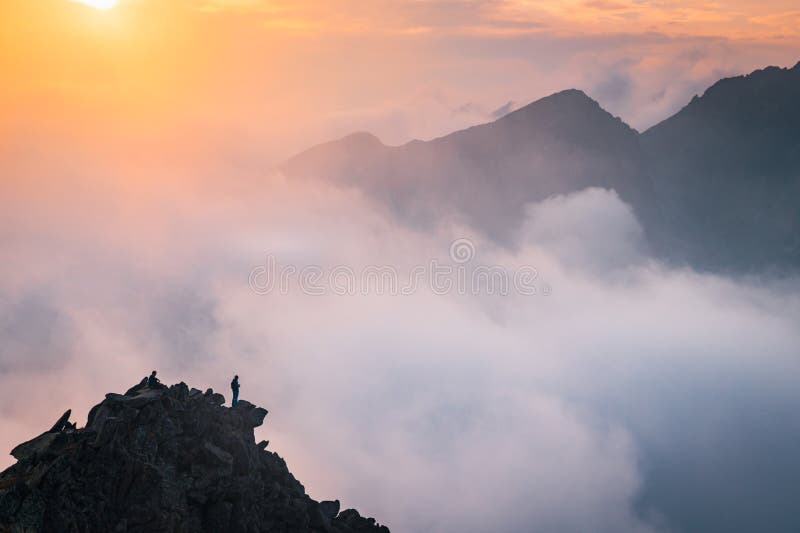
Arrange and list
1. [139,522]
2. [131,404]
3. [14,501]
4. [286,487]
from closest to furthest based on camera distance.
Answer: [14,501] → [139,522] → [131,404] → [286,487]

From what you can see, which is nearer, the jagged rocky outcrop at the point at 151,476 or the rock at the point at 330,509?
the jagged rocky outcrop at the point at 151,476

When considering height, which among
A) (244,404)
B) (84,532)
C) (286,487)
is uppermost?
(244,404)

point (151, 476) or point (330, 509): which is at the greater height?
point (330, 509)

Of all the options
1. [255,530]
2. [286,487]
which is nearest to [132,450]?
[255,530]

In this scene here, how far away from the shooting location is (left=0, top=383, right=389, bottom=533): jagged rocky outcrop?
6225 cm

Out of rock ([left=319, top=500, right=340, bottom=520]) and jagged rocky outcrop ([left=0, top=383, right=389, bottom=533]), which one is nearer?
jagged rocky outcrop ([left=0, top=383, right=389, bottom=533])

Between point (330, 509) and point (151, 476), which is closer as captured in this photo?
point (151, 476)

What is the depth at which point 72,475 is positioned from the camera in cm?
6384

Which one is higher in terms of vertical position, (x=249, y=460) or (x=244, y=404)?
(x=244, y=404)

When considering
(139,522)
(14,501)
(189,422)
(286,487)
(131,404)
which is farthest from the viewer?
(286,487)

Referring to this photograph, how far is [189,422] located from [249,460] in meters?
8.27

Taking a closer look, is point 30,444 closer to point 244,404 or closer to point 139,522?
point 139,522

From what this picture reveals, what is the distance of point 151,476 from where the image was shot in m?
67.6

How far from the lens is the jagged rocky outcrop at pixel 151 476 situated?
62250 mm
